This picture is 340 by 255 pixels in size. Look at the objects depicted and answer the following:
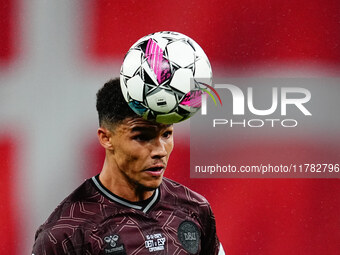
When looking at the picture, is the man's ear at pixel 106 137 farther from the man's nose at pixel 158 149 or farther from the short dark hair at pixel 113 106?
the man's nose at pixel 158 149

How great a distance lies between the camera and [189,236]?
2125 millimetres

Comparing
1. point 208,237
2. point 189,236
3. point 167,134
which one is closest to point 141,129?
point 167,134

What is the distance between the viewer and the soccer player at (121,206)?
1.94 m

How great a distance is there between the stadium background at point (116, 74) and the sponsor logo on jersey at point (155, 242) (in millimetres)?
1097

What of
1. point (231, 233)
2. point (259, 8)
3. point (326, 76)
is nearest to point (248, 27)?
point (259, 8)

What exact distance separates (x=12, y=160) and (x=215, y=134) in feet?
3.87

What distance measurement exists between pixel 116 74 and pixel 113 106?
113 centimetres

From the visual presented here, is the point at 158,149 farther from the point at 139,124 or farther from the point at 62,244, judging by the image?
the point at 62,244

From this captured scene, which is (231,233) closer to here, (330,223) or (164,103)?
(330,223)

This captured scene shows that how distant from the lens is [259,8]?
10.4 feet

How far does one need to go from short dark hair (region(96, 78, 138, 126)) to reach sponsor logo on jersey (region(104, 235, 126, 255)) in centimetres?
42

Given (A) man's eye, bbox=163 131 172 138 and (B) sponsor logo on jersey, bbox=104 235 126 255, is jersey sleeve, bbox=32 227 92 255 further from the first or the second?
(A) man's eye, bbox=163 131 172 138

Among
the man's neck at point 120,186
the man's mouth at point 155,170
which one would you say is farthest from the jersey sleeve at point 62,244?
the man's mouth at point 155,170

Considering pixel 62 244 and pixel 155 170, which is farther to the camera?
pixel 155 170
